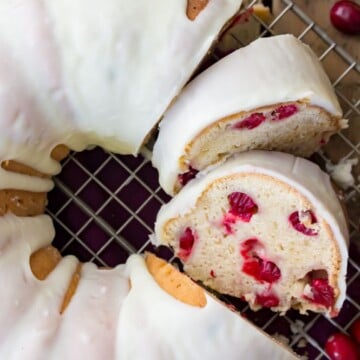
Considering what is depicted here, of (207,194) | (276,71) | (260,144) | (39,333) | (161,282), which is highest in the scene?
(276,71)

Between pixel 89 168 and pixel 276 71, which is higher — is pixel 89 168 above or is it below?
below

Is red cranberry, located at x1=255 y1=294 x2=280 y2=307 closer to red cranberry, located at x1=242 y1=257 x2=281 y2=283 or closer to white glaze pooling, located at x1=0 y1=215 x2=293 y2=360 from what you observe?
red cranberry, located at x1=242 y1=257 x2=281 y2=283

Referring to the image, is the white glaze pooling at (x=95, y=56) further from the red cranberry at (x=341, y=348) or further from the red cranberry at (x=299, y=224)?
the red cranberry at (x=341, y=348)

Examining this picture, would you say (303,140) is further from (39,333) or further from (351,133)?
(39,333)

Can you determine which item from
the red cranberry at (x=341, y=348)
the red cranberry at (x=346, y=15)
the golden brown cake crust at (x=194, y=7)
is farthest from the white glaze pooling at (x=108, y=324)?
the red cranberry at (x=346, y=15)

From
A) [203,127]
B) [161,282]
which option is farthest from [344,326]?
[203,127]

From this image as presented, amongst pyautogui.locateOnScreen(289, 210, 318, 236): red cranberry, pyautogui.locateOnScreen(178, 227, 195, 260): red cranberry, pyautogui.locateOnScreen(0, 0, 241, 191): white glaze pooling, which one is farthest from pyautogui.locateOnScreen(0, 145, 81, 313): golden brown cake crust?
pyautogui.locateOnScreen(289, 210, 318, 236): red cranberry
